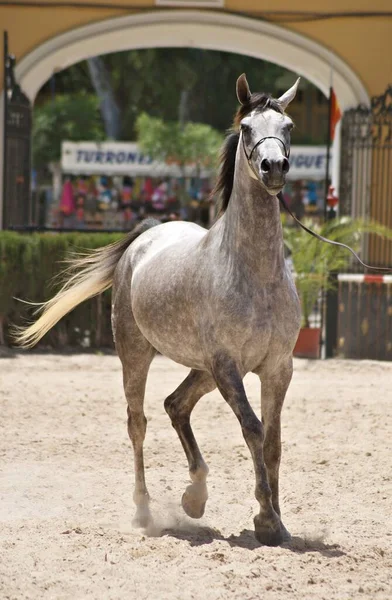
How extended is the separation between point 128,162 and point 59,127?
4.45 meters

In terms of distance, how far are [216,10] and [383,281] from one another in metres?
5.01

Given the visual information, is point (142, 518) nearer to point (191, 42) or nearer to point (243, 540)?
point (243, 540)

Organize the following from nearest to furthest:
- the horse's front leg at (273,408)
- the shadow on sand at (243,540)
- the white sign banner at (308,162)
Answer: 1. the shadow on sand at (243,540)
2. the horse's front leg at (273,408)
3. the white sign banner at (308,162)

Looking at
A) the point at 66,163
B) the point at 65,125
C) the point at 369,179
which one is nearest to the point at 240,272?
the point at 369,179

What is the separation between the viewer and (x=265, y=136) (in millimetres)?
4656

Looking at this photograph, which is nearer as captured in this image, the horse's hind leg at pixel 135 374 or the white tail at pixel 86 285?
the horse's hind leg at pixel 135 374

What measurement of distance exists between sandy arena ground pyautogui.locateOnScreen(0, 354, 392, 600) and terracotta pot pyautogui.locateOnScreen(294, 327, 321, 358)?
184cm

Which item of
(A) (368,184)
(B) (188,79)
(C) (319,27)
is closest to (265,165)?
(A) (368,184)

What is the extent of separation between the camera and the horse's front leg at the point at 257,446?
4766 mm

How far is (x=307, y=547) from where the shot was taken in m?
4.82

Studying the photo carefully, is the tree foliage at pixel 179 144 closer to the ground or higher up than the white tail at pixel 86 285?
higher up

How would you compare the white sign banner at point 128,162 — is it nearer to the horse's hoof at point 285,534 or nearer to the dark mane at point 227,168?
the dark mane at point 227,168

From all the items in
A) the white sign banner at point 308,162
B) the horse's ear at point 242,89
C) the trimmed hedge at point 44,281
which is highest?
the white sign banner at point 308,162

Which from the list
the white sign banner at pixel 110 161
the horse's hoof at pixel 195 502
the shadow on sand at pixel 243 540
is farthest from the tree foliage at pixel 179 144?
the shadow on sand at pixel 243 540
